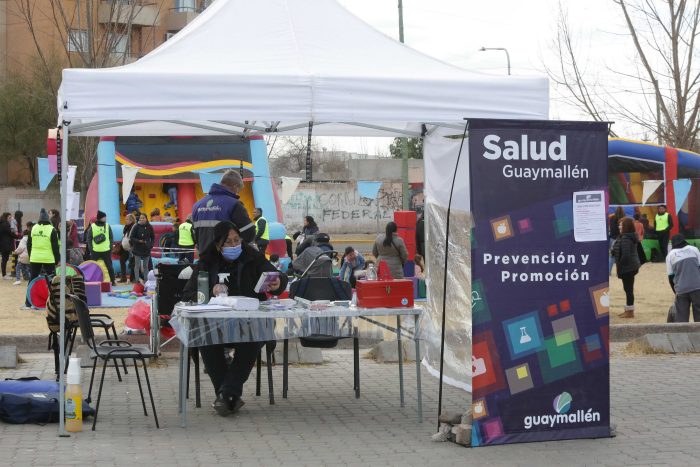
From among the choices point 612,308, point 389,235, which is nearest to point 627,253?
point 612,308

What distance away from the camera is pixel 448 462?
7.18m

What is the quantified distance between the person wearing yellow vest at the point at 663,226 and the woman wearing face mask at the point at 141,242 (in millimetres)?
14460

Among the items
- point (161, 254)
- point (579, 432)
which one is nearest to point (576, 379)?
point (579, 432)

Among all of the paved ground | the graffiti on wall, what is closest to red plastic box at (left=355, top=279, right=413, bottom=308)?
the paved ground

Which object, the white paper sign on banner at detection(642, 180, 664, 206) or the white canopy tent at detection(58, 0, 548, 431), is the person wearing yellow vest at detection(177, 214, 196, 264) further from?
the white paper sign on banner at detection(642, 180, 664, 206)

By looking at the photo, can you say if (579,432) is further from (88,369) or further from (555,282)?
(88,369)

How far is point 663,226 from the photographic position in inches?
1156

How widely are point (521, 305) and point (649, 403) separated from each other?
259cm

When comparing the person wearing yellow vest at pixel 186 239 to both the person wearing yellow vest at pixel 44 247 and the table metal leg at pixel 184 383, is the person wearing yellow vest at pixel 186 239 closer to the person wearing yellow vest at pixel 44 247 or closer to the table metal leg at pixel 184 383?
the person wearing yellow vest at pixel 44 247

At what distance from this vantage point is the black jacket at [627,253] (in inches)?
649

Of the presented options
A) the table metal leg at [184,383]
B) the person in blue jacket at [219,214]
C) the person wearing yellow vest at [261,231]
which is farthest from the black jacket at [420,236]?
the table metal leg at [184,383]

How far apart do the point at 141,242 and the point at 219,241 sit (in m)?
14.3

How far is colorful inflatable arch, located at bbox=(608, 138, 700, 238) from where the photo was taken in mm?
30484

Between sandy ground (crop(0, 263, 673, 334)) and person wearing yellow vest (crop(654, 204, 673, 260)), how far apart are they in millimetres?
4106
